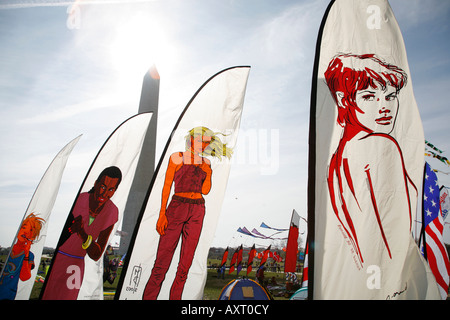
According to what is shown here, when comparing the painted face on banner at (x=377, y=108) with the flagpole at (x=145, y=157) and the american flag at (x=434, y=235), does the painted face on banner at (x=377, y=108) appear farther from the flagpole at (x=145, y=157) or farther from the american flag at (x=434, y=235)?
the flagpole at (x=145, y=157)

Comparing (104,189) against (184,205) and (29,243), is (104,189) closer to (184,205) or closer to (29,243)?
(184,205)

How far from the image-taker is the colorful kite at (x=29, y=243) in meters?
8.81

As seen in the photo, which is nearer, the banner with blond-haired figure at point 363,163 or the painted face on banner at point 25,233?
the banner with blond-haired figure at point 363,163

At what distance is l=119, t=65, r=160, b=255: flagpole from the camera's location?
1442 inches

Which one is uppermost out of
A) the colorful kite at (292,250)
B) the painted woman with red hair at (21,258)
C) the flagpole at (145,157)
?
the flagpole at (145,157)

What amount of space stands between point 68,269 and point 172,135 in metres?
3.88

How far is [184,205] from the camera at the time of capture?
236 inches

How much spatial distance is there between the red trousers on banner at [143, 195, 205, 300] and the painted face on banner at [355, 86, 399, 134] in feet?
11.6

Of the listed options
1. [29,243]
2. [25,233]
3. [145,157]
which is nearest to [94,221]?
[25,233]

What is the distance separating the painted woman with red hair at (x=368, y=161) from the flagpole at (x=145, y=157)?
33.4 m

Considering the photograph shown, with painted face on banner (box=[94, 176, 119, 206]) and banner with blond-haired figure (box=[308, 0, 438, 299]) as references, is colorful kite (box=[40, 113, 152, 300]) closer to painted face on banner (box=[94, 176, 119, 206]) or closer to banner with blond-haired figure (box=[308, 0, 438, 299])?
painted face on banner (box=[94, 176, 119, 206])

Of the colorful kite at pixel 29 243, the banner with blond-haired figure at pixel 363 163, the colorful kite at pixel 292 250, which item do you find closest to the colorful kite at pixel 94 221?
the colorful kite at pixel 29 243
